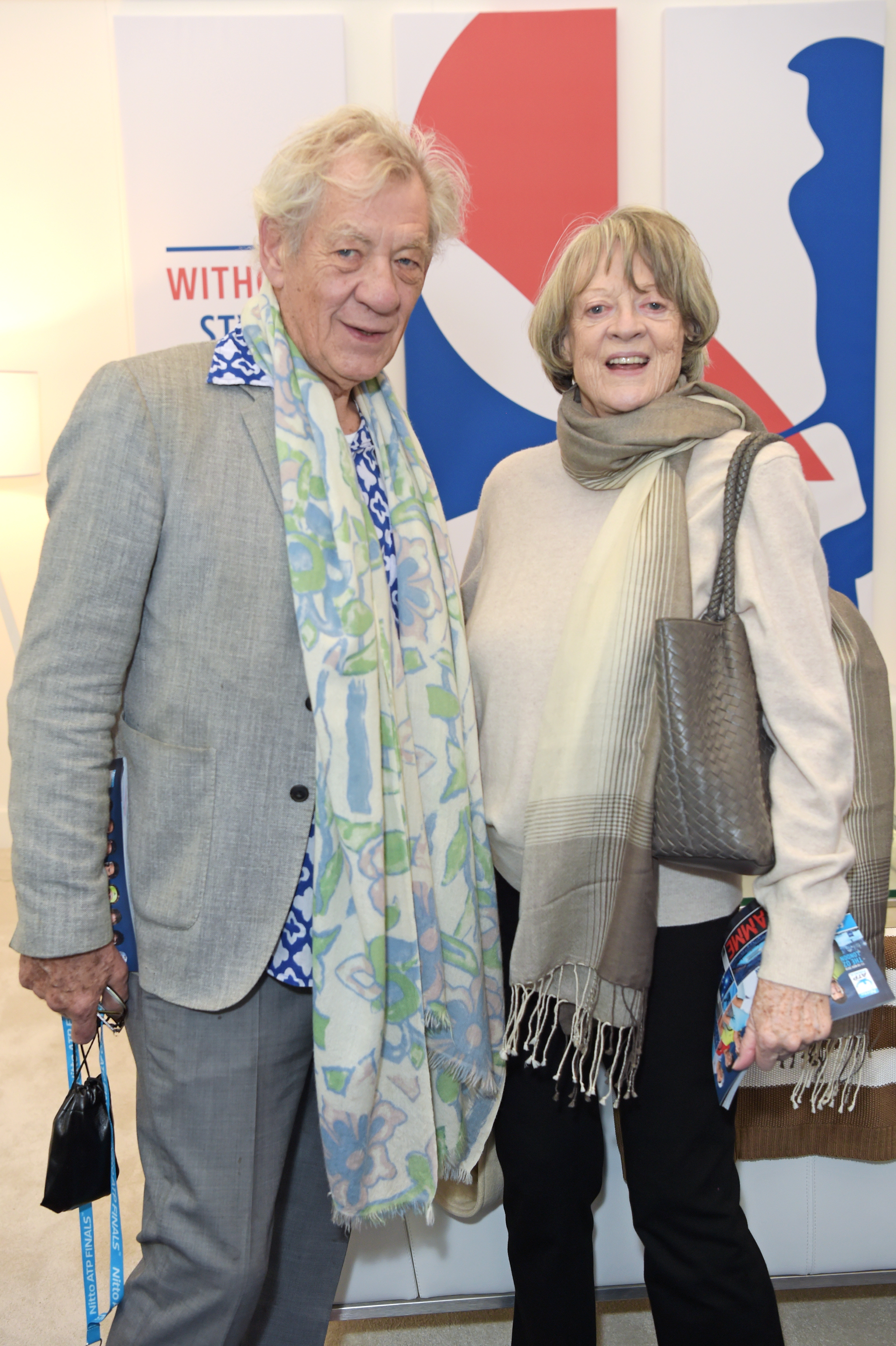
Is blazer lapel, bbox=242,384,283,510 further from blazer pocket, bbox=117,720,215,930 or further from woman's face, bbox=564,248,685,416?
woman's face, bbox=564,248,685,416

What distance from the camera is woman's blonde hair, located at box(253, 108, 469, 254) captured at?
1.22 meters

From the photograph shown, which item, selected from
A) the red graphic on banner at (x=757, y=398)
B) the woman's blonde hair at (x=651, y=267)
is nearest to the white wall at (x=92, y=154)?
the red graphic on banner at (x=757, y=398)

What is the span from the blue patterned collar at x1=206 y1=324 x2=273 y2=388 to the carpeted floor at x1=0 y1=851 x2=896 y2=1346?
1.59 m

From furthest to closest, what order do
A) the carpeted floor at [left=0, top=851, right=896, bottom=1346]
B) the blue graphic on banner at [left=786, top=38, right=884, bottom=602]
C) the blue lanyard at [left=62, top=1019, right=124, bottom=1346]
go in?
1. the blue graphic on banner at [left=786, top=38, right=884, bottom=602]
2. the carpeted floor at [left=0, top=851, right=896, bottom=1346]
3. the blue lanyard at [left=62, top=1019, right=124, bottom=1346]

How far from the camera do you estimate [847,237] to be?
3.48 metres

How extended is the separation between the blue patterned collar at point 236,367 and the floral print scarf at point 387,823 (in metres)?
0.02

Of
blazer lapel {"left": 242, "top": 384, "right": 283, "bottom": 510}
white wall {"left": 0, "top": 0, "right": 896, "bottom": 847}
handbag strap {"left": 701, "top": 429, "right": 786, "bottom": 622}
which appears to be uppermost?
white wall {"left": 0, "top": 0, "right": 896, "bottom": 847}

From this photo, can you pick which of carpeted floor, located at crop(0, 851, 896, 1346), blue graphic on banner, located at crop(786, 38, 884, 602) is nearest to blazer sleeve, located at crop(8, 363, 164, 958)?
carpeted floor, located at crop(0, 851, 896, 1346)

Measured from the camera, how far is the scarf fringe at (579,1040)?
50.4 inches

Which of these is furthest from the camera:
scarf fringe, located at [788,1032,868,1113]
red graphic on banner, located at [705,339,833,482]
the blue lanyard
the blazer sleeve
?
red graphic on banner, located at [705,339,833,482]

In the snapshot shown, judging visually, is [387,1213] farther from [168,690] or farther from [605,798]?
[168,690]

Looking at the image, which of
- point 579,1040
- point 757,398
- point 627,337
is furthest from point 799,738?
point 757,398

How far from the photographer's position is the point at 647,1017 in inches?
52.8

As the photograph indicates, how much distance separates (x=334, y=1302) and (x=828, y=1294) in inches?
34.8
